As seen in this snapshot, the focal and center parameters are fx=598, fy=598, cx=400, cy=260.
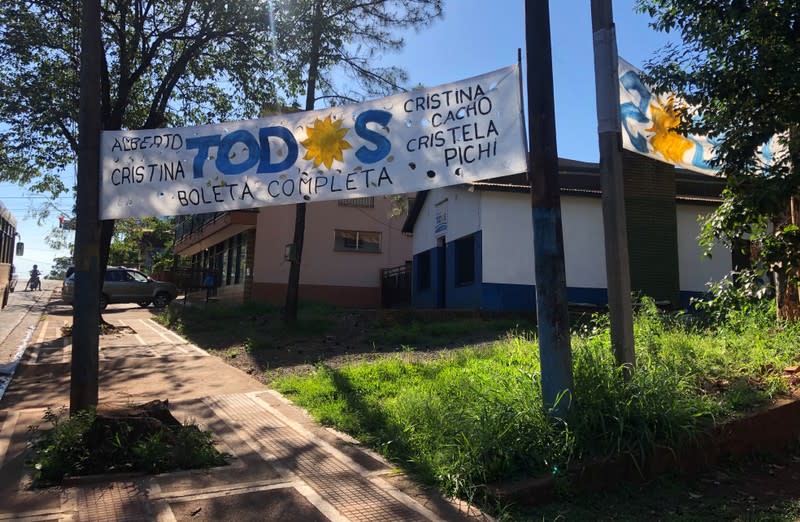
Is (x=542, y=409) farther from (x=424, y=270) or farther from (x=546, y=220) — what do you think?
(x=424, y=270)

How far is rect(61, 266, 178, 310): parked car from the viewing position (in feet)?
81.0

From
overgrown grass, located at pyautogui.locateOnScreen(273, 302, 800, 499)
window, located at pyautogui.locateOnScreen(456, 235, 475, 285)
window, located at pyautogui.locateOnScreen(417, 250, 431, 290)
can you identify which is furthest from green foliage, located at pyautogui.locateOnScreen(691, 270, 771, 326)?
window, located at pyautogui.locateOnScreen(417, 250, 431, 290)

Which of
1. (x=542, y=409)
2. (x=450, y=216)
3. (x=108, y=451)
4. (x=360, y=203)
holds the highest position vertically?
(x=360, y=203)

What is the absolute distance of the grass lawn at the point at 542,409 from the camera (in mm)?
4570

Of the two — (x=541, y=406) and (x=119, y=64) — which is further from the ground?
(x=119, y=64)

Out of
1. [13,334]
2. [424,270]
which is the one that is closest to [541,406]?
[13,334]

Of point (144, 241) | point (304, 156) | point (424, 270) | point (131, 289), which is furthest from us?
point (144, 241)

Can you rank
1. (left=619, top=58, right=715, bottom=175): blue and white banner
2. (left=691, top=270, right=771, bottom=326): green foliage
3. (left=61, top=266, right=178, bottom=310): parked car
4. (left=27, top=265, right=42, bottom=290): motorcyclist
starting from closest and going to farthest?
(left=619, top=58, right=715, bottom=175): blue and white banner, (left=691, top=270, right=771, bottom=326): green foliage, (left=61, top=266, right=178, bottom=310): parked car, (left=27, top=265, right=42, bottom=290): motorcyclist

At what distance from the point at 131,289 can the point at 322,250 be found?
847 cm

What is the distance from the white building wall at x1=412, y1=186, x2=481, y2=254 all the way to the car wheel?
37.4 feet

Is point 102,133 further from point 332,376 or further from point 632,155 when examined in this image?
point 632,155

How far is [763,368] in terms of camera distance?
6254 mm

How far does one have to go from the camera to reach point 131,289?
25031mm

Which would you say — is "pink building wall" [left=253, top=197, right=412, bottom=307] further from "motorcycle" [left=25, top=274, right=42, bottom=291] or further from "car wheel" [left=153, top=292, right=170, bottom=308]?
"motorcycle" [left=25, top=274, right=42, bottom=291]
